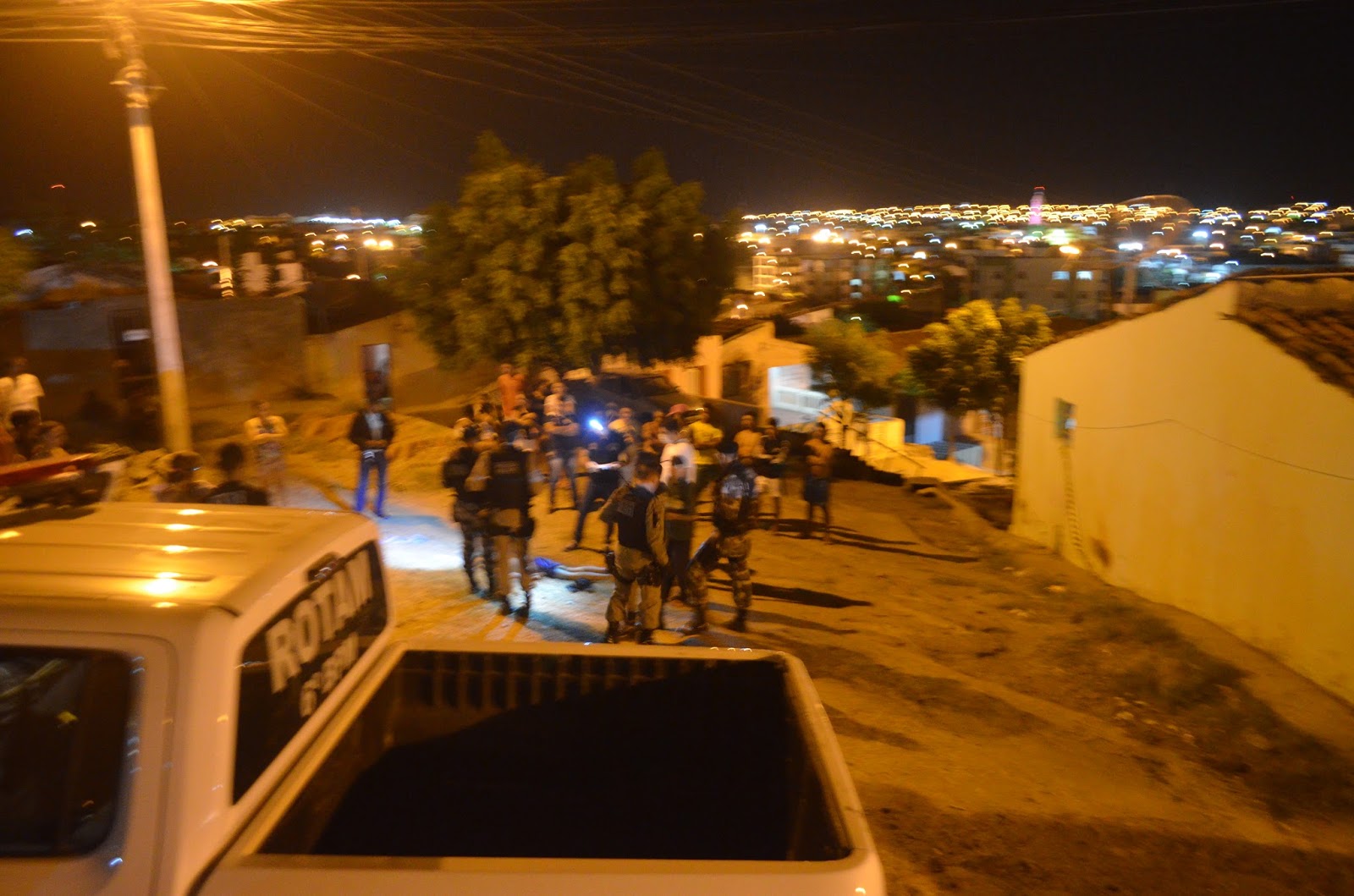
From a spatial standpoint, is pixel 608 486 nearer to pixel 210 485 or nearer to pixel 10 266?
pixel 210 485

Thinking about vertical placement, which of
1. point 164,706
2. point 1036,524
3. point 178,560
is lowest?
point 1036,524

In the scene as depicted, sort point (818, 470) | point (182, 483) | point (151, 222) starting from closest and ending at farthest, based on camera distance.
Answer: point (182, 483) < point (151, 222) < point (818, 470)

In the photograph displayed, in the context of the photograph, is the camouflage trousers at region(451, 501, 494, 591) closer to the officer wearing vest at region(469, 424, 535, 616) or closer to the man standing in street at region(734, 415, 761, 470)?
the officer wearing vest at region(469, 424, 535, 616)

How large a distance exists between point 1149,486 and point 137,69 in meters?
11.6

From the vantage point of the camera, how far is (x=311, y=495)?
12.6 meters

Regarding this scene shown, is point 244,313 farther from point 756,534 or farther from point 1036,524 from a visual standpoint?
point 1036,524

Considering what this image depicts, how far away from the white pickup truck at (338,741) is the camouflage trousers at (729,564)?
184 inches

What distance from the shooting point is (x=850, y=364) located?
33.1m

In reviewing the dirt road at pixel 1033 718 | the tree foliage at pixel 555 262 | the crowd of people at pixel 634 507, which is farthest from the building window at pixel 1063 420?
the tree foliage at pixel 555 262

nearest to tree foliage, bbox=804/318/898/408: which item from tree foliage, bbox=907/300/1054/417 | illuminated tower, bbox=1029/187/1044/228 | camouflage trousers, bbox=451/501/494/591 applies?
tree foliage, bbox=907/300/1054/417

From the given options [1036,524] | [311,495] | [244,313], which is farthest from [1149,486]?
[244,313]

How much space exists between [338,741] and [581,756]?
87cm

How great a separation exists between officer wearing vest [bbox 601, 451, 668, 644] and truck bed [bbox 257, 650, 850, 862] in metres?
3.69

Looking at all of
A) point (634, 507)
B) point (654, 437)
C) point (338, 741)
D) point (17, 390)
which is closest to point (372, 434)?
point (654, 437)
